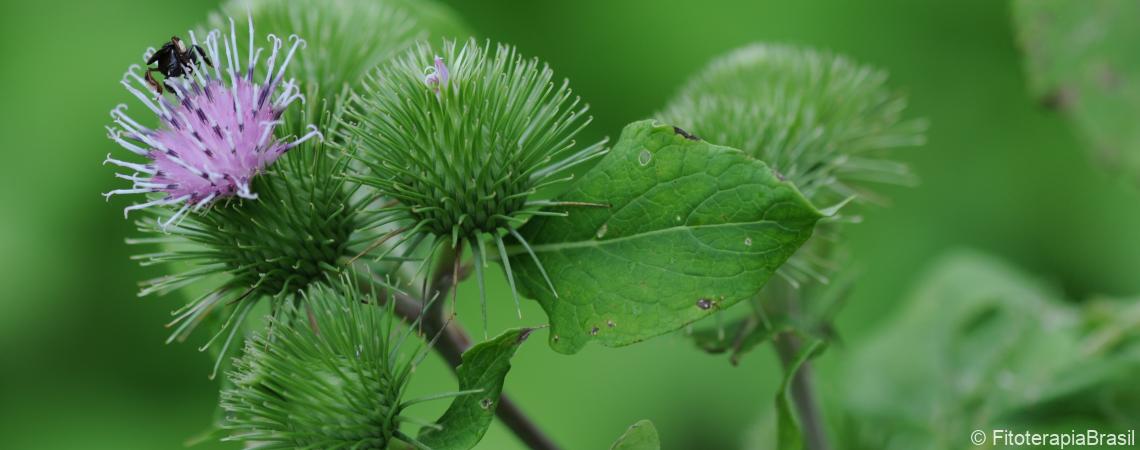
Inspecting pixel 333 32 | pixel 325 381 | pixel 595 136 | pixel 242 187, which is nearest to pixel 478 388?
pixel 325 381

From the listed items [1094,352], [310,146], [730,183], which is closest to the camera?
[730,183]

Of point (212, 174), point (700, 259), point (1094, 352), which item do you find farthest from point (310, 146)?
point (1094, 352)

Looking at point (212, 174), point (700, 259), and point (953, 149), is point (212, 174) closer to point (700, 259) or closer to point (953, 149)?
point (700, 259)

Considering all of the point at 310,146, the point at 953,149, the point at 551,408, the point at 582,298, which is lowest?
the point at 551,408

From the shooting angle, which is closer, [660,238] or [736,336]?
[660,238]

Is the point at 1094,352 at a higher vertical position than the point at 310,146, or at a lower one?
lower

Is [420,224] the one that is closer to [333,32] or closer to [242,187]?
[242,187]

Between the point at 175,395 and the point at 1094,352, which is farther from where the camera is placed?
the point at 175,395
